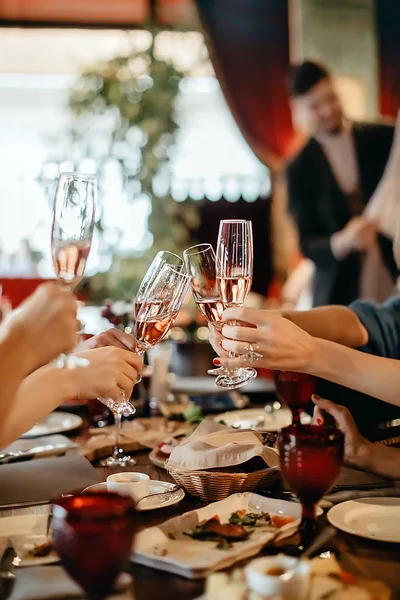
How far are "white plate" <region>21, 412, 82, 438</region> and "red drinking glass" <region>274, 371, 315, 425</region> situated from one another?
63cm

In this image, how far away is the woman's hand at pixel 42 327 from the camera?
0.83 m

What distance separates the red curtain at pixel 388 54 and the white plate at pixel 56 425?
485 cm

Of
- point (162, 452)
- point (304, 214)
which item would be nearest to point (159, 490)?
point (162, 452)

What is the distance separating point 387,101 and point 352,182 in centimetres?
183

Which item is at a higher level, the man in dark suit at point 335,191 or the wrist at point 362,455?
the man in dark suit at point 335,191

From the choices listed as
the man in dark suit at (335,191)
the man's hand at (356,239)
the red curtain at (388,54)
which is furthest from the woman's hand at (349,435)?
the red curtain at (388,54)

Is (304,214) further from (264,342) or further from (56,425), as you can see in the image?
(264,342)

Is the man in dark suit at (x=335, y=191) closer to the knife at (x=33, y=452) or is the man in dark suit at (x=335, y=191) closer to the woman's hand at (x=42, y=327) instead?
the knife at (x=33, y=452)

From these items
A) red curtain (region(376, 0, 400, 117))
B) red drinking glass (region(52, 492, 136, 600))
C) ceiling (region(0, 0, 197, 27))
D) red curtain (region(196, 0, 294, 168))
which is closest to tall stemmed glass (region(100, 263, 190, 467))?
red drinking glass (region(52, 492, 136, 600))

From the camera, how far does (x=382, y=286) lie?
5.52 m

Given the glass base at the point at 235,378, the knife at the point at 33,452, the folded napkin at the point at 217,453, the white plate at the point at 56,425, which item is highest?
the glass base at the point at 235,378

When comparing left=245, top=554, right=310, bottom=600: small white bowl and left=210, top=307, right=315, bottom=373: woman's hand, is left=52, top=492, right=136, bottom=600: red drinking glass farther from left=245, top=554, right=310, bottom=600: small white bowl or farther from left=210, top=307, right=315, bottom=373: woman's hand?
left=210, top=307, right=315, bottom=373: woman's hand

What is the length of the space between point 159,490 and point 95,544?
1.74 ft

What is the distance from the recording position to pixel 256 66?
6.46 m
